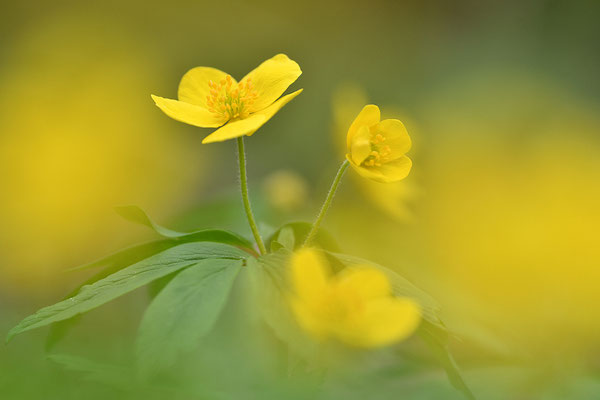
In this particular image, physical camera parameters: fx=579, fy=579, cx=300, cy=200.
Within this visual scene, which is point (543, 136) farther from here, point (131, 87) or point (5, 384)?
point (5, 384)

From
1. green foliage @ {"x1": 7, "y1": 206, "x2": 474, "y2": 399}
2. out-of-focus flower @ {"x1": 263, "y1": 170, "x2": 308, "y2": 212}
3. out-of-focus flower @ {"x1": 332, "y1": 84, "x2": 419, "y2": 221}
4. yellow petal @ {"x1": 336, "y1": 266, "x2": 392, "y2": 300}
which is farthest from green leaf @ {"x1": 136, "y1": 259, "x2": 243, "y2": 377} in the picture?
out-of-focus flower @ {"x1": 263, "y1": 170, "x2": 308, "y2": 212}

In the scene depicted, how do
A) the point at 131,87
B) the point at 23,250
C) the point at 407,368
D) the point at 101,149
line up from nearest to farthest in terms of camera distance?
the point at 407,368
the point at 23,250
the point at 101,149
the point at 131,87

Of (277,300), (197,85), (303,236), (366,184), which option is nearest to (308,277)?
(277,300)

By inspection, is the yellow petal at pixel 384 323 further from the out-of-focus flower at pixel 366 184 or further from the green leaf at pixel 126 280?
the out-of-focus flower at pixel 366 184

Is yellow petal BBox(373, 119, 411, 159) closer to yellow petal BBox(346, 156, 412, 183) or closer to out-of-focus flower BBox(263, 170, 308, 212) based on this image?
yellow petal BBox(346, 156, 412, 183)

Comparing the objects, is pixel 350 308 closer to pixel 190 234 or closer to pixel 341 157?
pixel 190 234

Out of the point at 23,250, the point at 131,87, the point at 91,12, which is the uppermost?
the point at 91,12

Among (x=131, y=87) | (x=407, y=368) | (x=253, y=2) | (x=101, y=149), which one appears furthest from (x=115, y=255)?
(x=253, y=2)
